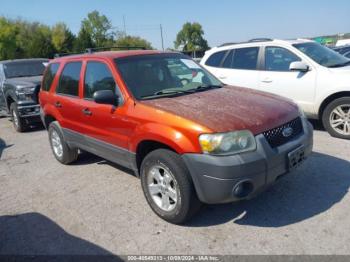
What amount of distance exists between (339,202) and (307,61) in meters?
3.35

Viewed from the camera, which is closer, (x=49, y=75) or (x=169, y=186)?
(x=169, y=186)

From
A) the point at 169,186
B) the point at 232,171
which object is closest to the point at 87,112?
the point at 169,186

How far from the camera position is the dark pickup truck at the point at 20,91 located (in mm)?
8625

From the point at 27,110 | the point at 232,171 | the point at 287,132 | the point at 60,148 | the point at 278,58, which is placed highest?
the point at 278,58

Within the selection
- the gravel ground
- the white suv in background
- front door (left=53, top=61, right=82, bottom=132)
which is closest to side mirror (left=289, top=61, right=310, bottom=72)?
the white suv in background

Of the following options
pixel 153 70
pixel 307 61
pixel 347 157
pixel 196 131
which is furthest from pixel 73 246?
pixel 307 61

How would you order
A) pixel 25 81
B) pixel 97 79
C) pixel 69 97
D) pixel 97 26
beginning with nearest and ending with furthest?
pixel 97 79 < pixel 69 97 < pixel 25 81 < pixel 97 26

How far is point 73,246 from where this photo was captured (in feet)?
11.3

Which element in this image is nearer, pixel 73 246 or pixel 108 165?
pixel 73 246

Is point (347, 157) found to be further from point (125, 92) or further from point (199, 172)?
point (125, 92)

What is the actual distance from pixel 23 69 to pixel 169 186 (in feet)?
27.0

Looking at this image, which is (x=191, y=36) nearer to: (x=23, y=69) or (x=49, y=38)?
(x=49, y=38)

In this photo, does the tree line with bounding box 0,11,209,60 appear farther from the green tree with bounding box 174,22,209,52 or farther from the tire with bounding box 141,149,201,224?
the tire with bounding box 141,149,201,224

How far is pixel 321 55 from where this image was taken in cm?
667
